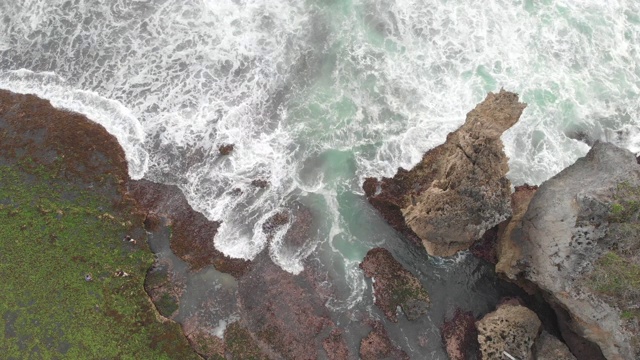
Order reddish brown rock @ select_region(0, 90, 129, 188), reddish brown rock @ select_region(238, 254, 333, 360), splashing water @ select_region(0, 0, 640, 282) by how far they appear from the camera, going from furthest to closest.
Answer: splashing water @ select_region(0, 0, 640, 282), reddish brown rock @ select_region(0, 90, 129, 188), reddish brown rock @ select_region(238, 254, 333, 360)

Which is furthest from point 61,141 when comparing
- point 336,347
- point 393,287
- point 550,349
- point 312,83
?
point 550,349

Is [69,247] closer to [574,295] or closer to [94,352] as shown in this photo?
[94,352]

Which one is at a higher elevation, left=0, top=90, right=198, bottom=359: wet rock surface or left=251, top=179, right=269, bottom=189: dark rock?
left=251, top=179, right=269, bottom=189: dark rock

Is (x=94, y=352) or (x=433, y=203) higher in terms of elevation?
(x=433, y=203)

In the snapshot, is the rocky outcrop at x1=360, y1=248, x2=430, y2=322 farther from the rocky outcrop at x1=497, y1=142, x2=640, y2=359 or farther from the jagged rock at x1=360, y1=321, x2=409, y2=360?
the rocky outcrop at x1=497, y1=142, x2=640, y2=359

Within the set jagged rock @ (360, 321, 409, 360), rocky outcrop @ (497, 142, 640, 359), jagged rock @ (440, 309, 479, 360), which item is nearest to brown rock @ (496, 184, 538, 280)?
rocky outcrop @ (497, 142, 640, 359)

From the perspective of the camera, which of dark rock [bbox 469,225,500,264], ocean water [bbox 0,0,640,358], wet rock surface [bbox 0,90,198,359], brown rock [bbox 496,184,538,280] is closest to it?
wet rock surface [bbox 0,90,198,359]

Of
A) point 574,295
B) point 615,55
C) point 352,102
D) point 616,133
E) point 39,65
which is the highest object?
point 615,55

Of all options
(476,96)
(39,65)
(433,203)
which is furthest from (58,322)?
(476,96)
